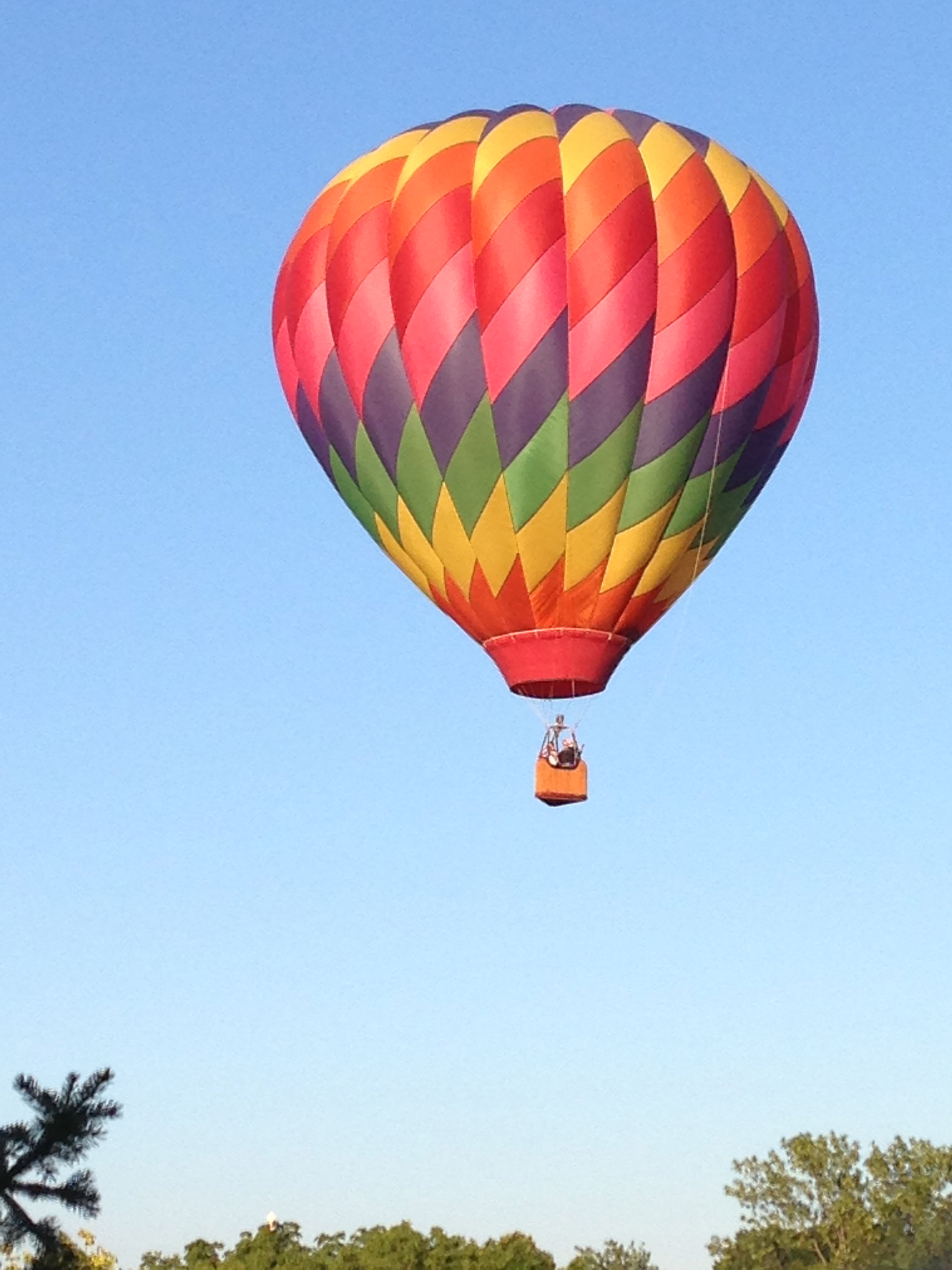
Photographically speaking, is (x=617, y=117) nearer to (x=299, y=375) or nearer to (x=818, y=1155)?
(x=299, y=375)

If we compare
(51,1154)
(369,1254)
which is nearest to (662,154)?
(51,1154)

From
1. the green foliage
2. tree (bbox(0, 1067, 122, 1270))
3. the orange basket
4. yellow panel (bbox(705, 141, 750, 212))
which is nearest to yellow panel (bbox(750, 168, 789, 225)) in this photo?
yellow panel (bbox(705, 141, 750, 212))

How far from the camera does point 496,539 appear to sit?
102ft

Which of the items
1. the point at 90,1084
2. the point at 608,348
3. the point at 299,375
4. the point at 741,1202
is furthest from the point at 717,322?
the point at 741,1202

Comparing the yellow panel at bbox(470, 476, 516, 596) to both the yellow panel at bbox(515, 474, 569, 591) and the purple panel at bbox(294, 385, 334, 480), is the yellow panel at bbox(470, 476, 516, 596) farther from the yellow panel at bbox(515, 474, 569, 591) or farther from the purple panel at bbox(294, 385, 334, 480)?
the purple panel at bbox(294, 385, 334, 480)

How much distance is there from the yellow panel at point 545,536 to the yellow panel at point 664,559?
4.21 feet

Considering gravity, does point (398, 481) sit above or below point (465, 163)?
below

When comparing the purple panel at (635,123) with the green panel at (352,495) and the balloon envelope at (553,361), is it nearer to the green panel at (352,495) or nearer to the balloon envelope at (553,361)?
the balloon envelope at (553,361)

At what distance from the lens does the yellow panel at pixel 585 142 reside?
31.0 m

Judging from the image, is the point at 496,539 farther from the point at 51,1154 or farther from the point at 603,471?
the point at 51,1154

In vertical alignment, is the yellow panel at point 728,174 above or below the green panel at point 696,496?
above

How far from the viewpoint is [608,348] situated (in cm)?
3044

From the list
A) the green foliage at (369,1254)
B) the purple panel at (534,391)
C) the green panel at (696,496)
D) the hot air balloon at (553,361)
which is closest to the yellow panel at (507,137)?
the hot air balloon at (553,361)

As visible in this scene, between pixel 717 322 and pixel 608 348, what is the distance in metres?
1.51
